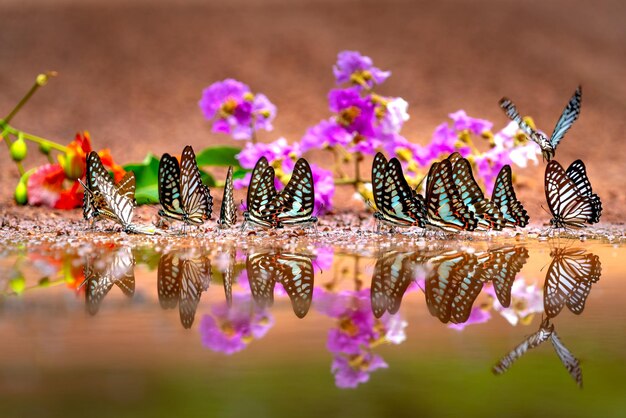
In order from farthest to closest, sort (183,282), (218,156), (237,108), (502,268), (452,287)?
1. (218,156)
2. (237,108)
3. (502,268)
4. (183,282)
5. (452,287)

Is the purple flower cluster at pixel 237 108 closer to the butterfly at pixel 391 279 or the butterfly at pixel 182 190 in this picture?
the butterfly at pixel 182 190

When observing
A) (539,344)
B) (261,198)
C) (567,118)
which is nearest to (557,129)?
(567,118)

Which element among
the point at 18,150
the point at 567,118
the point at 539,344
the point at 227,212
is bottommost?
the point at 539,344

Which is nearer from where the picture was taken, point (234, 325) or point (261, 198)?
point (234, 325)

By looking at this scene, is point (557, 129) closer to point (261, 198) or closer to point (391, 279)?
point (261, 198)

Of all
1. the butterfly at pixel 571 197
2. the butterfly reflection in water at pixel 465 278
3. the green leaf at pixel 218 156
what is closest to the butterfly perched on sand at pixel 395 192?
the butterfly reflection in water at pixel 465 278

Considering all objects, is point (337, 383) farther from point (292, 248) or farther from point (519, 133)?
point (519, 133)

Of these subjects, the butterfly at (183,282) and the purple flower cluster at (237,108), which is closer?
the butterfly at (183,282)
